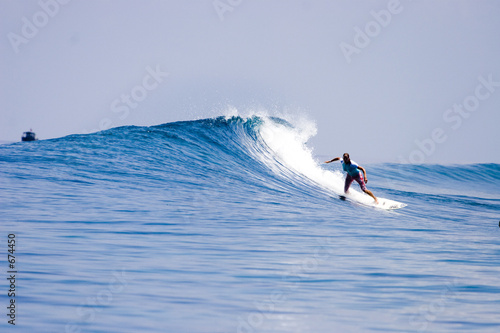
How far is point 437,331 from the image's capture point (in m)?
4.61

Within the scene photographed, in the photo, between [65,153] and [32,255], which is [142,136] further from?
[32,255]

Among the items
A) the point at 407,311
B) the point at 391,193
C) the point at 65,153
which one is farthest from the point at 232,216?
the point at 391,193
